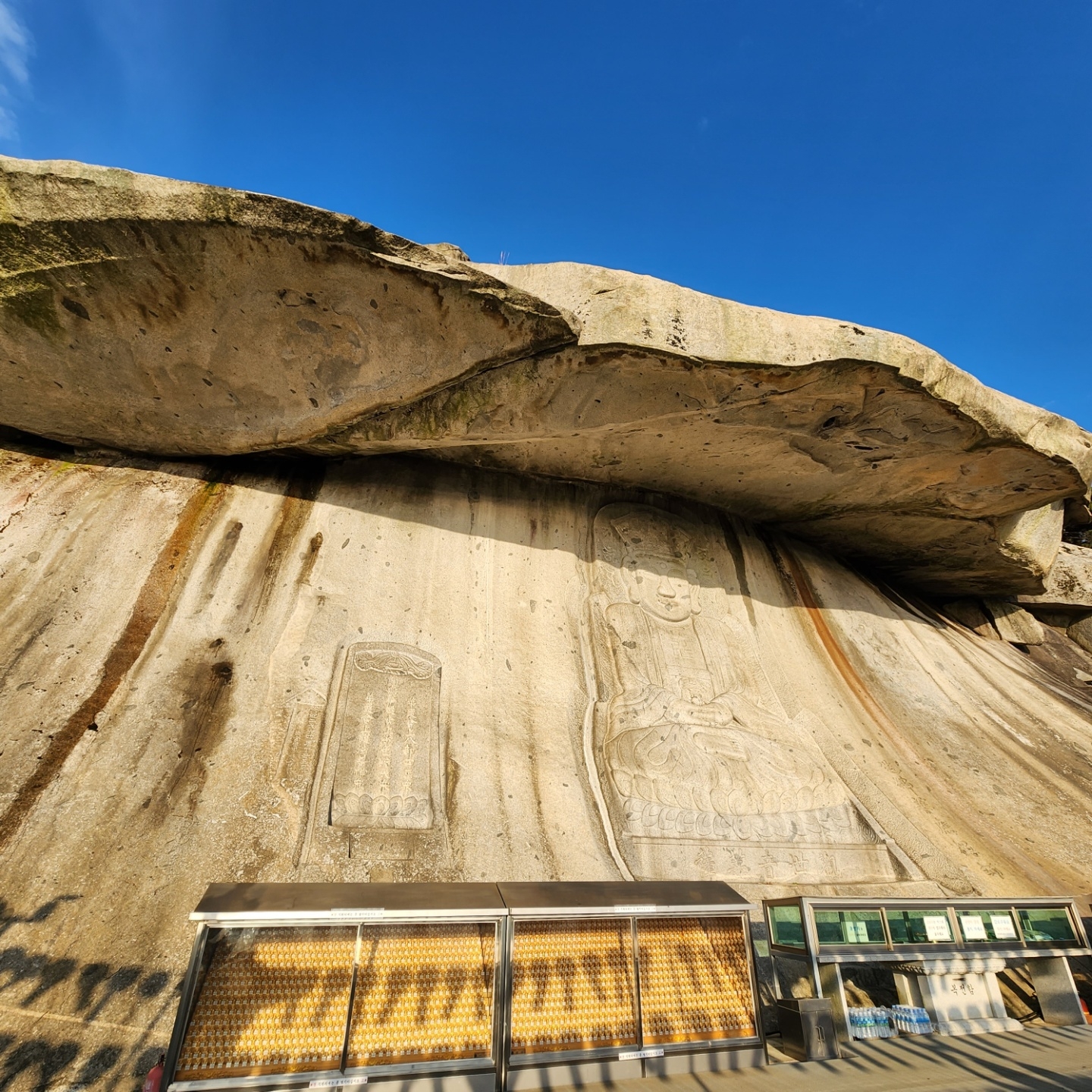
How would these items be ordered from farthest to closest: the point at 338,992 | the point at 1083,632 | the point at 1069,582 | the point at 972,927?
the point at 1083,632, the point at 1069,582, the point at 972,927, the point at 338,992

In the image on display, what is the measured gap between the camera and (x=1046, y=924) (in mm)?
3234

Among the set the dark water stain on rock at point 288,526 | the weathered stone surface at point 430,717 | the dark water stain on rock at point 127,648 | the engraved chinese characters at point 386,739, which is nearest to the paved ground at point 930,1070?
the weathered stone surface at point 430,717

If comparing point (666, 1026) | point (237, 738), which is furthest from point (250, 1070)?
point (237, 738)

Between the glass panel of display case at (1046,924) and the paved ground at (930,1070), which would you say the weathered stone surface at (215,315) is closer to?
the paved ground at (930,1070)

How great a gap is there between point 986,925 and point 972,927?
91 millimetres

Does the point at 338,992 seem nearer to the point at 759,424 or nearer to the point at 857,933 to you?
the point at 857,933

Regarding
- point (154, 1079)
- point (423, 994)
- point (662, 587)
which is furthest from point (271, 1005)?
point (662, 587)

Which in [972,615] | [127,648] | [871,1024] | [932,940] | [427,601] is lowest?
[871,1024]

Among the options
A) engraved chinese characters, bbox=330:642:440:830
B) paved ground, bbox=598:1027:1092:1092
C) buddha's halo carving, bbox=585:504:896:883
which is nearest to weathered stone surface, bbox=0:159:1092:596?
buddha's halo carving, bbox=585:504:896:883

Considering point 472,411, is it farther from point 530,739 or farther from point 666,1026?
point 666,1026

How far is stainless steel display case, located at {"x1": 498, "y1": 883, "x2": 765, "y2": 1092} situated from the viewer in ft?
7.20

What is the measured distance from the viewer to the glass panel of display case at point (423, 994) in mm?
2061

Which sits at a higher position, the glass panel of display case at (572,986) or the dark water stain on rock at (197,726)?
the dark water stain on rock at (197,726)

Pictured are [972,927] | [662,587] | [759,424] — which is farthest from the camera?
[662,587]
